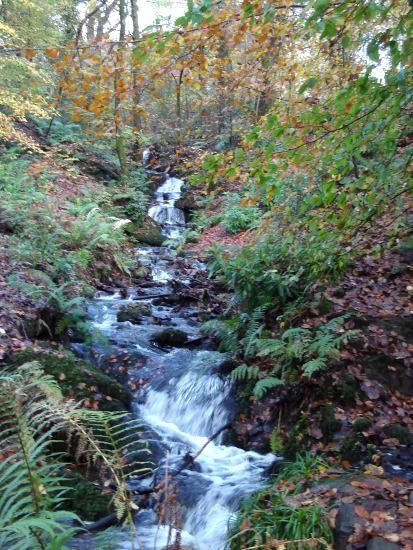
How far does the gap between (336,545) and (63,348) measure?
16.6 ft

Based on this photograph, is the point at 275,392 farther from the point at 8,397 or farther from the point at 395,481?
the point at 8,397

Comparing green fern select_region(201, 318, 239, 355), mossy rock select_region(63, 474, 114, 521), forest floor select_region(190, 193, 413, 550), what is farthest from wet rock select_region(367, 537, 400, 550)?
green fern select_region(201, 318, 239, 355)

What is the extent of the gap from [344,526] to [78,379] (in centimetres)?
383

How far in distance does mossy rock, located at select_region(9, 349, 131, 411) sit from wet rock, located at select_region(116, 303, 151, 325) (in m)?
2.62

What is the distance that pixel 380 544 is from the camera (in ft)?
10.6

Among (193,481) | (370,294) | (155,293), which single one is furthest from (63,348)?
(370,294)

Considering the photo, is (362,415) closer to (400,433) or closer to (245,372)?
(400,433)

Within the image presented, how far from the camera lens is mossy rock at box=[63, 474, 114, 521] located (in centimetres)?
458

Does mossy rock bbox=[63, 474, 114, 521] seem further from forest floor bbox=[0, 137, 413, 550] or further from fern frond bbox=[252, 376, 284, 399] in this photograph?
fern frond bbox=[252, 376, 284, 399]

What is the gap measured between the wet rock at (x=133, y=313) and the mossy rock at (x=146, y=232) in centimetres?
547

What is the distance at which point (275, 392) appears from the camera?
6.09 m

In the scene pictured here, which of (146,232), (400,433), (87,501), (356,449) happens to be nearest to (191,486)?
(87,501)

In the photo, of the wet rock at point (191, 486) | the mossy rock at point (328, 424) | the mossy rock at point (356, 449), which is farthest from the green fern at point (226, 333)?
the mossy rock at point (356, 449)

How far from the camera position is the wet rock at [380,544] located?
10.5 ft
